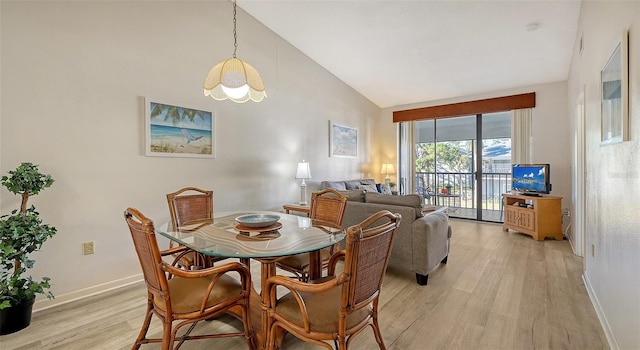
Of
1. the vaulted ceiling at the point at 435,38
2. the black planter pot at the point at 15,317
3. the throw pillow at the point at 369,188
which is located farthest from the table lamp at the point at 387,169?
the black planter pot at the point at 15,317

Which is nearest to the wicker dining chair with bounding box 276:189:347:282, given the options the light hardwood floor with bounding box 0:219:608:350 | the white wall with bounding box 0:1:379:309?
the light hardwood floor with bounding box 0:219:608:350

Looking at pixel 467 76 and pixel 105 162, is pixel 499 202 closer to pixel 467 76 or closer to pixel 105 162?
pixel 467 76

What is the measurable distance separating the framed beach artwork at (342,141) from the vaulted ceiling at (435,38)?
1.03 meters

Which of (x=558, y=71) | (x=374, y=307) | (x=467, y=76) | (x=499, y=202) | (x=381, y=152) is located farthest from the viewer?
(x=381, y=152)

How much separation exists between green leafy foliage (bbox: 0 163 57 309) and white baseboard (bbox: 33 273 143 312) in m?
0.33

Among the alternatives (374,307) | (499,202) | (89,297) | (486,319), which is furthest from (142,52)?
(499,202)

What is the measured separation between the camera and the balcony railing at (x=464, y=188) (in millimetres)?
5883

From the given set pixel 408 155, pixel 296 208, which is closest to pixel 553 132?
pixel 408 155

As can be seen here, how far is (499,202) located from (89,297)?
6783mm

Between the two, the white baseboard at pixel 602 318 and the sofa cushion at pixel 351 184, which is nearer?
the white baseboard at pixel 602 318

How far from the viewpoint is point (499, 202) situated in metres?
5.98

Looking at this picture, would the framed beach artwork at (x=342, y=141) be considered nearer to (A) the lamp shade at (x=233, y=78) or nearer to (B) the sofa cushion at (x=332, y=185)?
(B) the sofa cushion at (x=332, y=185)

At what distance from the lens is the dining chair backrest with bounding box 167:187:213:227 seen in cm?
250

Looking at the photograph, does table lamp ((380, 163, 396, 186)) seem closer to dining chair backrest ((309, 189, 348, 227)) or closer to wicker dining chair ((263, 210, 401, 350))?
dining chair backrest ((309, 189, 348, 227))
